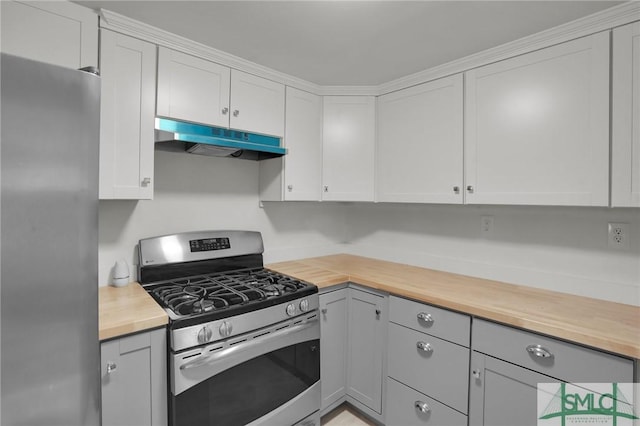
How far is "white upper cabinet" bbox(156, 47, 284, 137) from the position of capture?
162 cm

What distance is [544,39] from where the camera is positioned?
1532 mm

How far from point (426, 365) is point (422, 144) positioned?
1.35 meters

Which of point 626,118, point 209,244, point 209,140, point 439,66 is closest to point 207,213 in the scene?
point 209,244

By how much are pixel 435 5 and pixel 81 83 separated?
1.39 meters

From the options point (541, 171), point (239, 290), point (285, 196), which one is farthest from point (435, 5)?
point (239, 290)

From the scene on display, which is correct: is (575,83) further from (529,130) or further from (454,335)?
(454,335)

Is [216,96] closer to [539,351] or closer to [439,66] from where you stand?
[439,66]

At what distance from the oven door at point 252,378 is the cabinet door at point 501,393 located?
2.75ft

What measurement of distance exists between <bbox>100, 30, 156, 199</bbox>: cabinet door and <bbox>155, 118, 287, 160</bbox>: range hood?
9 cm

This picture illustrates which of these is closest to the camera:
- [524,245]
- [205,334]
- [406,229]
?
[205,334]

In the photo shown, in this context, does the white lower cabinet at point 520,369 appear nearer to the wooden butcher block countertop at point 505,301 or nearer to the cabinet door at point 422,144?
the wooden butcher block countertop at point 505,301

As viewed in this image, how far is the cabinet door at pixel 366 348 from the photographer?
1876mm

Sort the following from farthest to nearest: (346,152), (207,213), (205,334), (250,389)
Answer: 1. (346,152)
2. (207,213)
3. (250,389)
4. (205,334)

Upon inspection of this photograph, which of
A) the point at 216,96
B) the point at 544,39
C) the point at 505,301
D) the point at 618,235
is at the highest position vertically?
the point at 544,39
